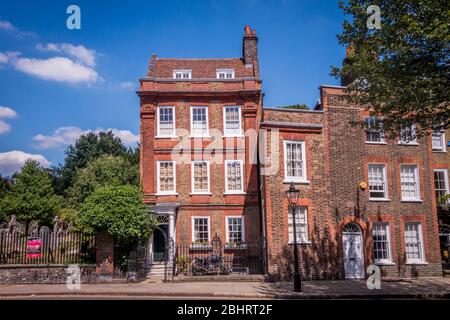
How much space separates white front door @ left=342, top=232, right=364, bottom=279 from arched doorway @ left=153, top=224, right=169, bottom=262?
33.5ft

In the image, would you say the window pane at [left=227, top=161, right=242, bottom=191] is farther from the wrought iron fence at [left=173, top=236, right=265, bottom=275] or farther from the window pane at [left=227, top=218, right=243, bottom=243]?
the wrought iron fence at [left=173, top=236, right=265, bottom=275]

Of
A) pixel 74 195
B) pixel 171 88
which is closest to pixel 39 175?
pixel 74 195

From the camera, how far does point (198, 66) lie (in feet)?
89.7

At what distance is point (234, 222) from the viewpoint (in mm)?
22531

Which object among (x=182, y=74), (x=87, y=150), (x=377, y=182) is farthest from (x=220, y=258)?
(x=87, y=150)

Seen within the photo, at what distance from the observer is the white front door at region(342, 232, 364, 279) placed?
1856cm

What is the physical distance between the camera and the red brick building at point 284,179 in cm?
1828

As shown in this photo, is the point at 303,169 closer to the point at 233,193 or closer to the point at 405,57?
the point at 233,193

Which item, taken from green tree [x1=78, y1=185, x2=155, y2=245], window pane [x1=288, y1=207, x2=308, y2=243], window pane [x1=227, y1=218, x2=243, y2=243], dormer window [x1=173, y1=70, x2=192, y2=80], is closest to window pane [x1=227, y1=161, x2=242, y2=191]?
window pane [x1=227, y1=218, x2=243, y2=243]

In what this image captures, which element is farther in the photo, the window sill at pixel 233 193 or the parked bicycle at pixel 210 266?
the window sill at pixel 233 193

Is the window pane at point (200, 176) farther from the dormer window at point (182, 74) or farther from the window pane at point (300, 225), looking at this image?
the dormer window at point (182, 74)

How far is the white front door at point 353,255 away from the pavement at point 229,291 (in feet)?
5.30

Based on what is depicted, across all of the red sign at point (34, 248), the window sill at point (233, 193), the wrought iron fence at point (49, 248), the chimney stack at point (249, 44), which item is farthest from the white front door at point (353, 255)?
the chimney stack at point (249, 44)

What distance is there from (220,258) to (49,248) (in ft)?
25.8
